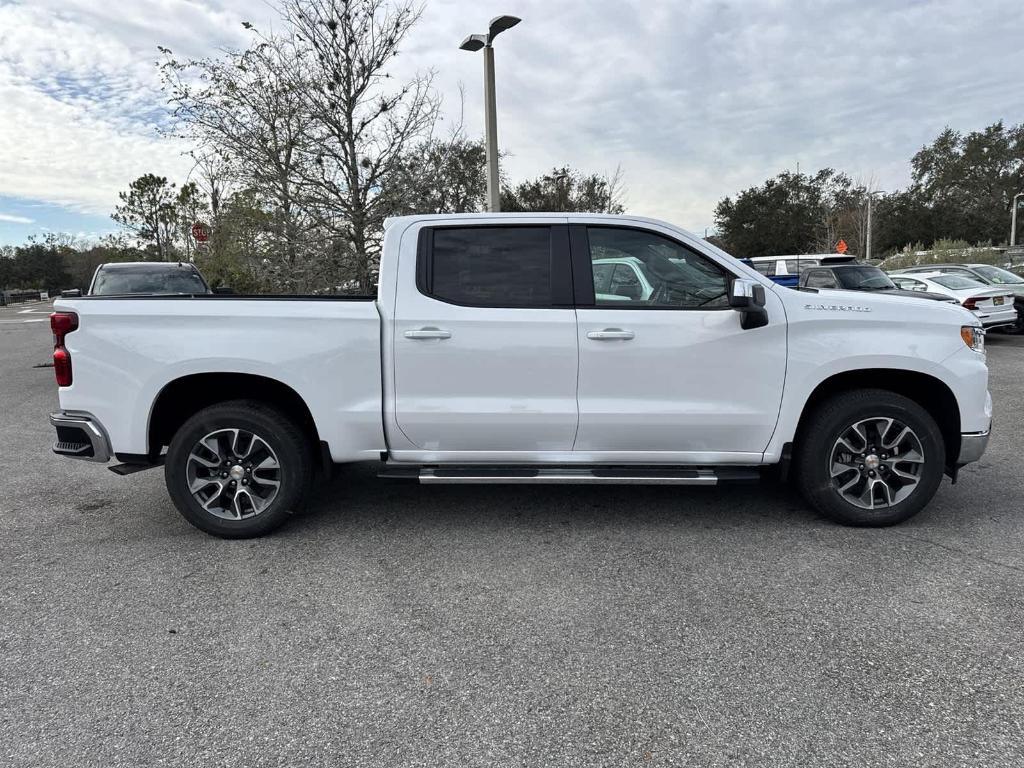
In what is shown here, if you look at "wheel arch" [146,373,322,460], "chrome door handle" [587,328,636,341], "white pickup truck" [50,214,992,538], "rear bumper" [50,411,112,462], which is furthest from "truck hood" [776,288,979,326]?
"rear bumper" [50,411,112,462]

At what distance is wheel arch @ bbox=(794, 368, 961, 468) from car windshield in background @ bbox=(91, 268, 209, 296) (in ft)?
33.1

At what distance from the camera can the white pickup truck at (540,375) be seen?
3992 millimetres

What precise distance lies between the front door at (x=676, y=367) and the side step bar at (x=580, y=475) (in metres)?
0.09

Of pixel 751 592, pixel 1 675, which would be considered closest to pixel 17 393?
pixel 1 675

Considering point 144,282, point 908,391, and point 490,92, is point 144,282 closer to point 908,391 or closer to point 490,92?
point 490,92

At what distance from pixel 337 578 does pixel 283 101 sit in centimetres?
1041

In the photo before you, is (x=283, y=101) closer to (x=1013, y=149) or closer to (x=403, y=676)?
(x=403, y=676)

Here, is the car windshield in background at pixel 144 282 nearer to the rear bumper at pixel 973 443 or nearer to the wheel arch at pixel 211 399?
the wheel arch at pixel 211 399

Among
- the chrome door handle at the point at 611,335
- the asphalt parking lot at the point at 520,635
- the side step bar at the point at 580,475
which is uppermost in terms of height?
the chrome door handle at the point at 611,335

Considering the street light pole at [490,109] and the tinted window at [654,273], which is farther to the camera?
the street light pole at [490,109]

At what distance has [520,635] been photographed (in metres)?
3.04

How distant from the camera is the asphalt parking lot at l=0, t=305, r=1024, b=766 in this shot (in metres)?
2.37

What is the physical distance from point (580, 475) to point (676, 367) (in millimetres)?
845

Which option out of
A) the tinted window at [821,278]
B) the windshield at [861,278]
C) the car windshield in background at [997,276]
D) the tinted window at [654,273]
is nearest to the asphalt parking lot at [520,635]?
the tinted window at [654,273]
